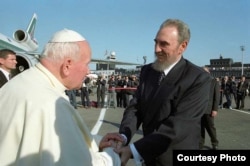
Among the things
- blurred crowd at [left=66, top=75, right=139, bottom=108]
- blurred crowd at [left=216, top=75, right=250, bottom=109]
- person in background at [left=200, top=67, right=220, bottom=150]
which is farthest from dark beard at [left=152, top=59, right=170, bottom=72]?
blurred crowd at [left=216, top=75, right=250, bottom=109]

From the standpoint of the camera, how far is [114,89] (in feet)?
67.7

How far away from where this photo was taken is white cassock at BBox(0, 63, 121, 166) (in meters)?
1.84

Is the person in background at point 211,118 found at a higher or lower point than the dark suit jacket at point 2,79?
lower

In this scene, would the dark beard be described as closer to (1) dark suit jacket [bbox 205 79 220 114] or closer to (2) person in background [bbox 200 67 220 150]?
(2) person in background [bbox 200 67 220 150]

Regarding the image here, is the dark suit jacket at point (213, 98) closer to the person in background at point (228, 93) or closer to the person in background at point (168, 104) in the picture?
the person in background at point (168, 104)

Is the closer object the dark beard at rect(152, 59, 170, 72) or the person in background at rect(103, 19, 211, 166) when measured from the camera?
the person in background at rect(103, 19, 211, 166)

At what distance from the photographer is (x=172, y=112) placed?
2.70m

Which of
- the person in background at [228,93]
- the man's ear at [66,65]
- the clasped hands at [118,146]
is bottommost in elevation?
the person in background at [228,93]

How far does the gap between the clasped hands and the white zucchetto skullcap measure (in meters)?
0.78

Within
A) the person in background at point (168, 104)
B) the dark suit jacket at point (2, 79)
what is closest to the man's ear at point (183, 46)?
the person in background at point (168, 104)

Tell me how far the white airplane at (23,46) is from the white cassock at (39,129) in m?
4.48

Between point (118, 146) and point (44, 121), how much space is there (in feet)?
2.82

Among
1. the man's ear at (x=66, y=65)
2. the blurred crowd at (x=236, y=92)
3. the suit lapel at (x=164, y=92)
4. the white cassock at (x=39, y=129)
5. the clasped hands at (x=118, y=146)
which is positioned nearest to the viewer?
the white cassock at (x=39, y=129)

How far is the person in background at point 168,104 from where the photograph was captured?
8.46 ft
